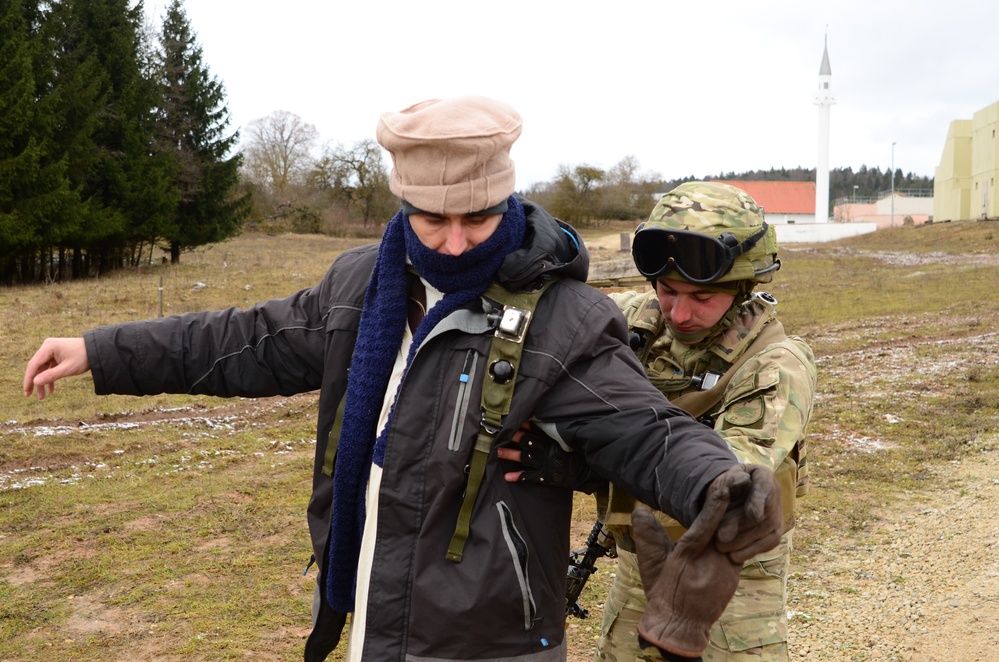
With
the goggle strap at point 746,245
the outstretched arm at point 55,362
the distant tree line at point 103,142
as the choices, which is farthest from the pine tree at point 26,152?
the goggle strap at point 746,245

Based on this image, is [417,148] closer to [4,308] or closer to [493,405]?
[493,405]

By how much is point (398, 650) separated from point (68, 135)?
28.2 meters

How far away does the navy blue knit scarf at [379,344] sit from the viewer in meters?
2.39

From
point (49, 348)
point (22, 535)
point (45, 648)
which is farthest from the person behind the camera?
point (22, 535)

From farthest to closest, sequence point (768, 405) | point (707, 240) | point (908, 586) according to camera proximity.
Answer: point (908, 586), point (707, 240), point (768, 405)

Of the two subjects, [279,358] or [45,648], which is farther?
[45,648]

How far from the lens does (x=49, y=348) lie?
2.68 m

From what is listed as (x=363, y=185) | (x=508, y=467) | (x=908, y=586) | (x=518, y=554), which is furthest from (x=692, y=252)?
(x=363, y=185)

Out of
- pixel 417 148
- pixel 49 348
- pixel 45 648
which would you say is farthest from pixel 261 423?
pixel 417 148

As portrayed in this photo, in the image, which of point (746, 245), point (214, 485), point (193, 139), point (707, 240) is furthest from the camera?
point (193, 139)

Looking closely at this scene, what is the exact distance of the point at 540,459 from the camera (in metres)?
2.33

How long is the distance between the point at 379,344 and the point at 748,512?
1027mm

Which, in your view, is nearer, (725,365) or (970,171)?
(725,365)

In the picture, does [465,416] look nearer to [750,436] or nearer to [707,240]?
[750,436]
